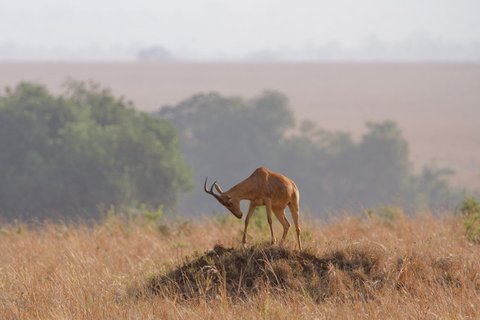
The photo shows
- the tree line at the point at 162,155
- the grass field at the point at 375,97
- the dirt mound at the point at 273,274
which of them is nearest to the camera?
the dirt mound at the point at 273,274

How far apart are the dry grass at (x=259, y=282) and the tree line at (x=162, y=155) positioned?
20526mm

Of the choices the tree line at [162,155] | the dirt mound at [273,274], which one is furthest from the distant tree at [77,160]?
the dirt mound at [273,274]

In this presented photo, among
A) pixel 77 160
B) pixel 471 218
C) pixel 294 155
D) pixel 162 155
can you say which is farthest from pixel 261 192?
pixel 294 155

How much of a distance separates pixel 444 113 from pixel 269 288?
134325 millimetres

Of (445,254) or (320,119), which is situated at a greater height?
(445,254)

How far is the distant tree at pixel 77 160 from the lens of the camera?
4475 cm

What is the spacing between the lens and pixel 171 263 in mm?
10344

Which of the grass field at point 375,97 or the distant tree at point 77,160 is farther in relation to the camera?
the grass field at point 375,97

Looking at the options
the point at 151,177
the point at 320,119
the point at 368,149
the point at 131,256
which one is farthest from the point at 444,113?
the point at 131,256

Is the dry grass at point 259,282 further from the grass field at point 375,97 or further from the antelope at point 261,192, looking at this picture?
the grass field at point 375,97

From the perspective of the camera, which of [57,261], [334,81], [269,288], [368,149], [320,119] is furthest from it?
[334,81]

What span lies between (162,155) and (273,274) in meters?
37.2

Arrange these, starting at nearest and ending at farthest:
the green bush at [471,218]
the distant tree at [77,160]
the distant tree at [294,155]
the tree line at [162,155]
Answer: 1. the green bush at [471,218]
2. the distant tree at [77,160]
3. the tree line at [162,155]
4. the distant tree at [294,155]

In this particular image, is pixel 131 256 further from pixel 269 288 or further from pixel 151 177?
pixel 151 177
